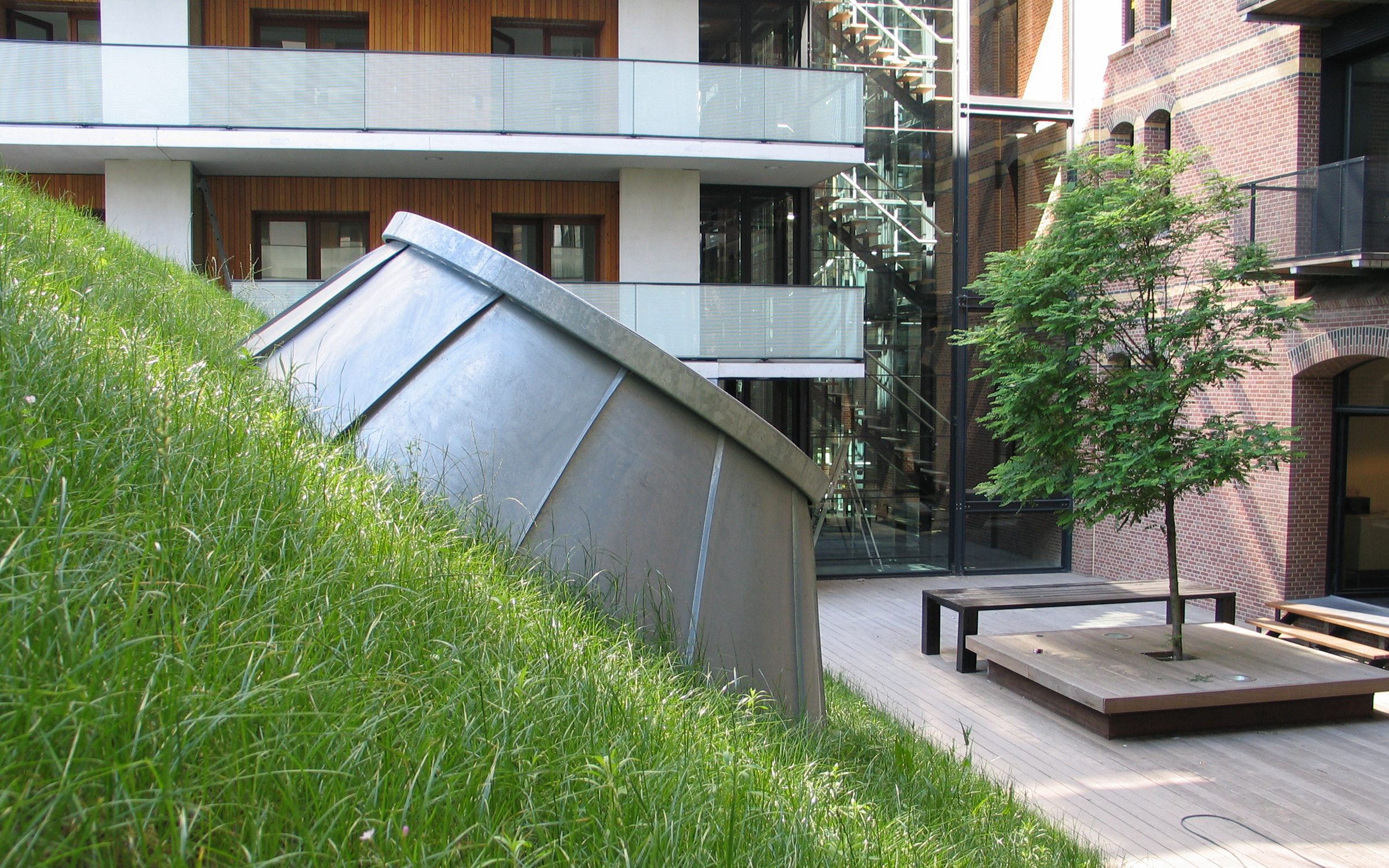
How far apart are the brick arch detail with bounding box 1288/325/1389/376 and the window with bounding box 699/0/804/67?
8964 millimetres

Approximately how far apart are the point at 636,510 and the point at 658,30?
14.5m

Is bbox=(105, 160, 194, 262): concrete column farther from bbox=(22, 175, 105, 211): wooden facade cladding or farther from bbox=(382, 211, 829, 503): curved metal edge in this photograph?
bbox=(382, 211, 829, 503): curved metal edge

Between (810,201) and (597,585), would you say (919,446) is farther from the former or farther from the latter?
(597,585)

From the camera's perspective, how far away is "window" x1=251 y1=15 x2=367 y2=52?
17.3 meters

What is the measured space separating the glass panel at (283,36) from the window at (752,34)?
656cm

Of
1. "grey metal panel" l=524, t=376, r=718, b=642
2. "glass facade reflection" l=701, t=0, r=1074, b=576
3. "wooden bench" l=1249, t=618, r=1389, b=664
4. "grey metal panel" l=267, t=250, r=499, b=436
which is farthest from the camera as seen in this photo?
"glass facade reflection" l=701, t=0, r=1074, b=576

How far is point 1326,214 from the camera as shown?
1302cm

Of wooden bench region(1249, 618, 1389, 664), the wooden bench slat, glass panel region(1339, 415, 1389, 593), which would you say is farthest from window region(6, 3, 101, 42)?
glass panel region(1339, 415, 1389, 593)

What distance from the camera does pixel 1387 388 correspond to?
45.8 feet

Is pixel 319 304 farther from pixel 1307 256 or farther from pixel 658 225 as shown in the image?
pixel 1307 256

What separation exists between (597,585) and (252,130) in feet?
44.5

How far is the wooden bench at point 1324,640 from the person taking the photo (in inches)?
451

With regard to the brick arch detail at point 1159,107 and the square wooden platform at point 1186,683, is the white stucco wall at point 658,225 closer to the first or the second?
the brick arch detail at point 1159,107

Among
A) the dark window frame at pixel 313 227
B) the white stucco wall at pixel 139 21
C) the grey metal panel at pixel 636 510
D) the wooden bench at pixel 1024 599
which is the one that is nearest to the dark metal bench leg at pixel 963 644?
the wooden bench at pixel 1024 599
